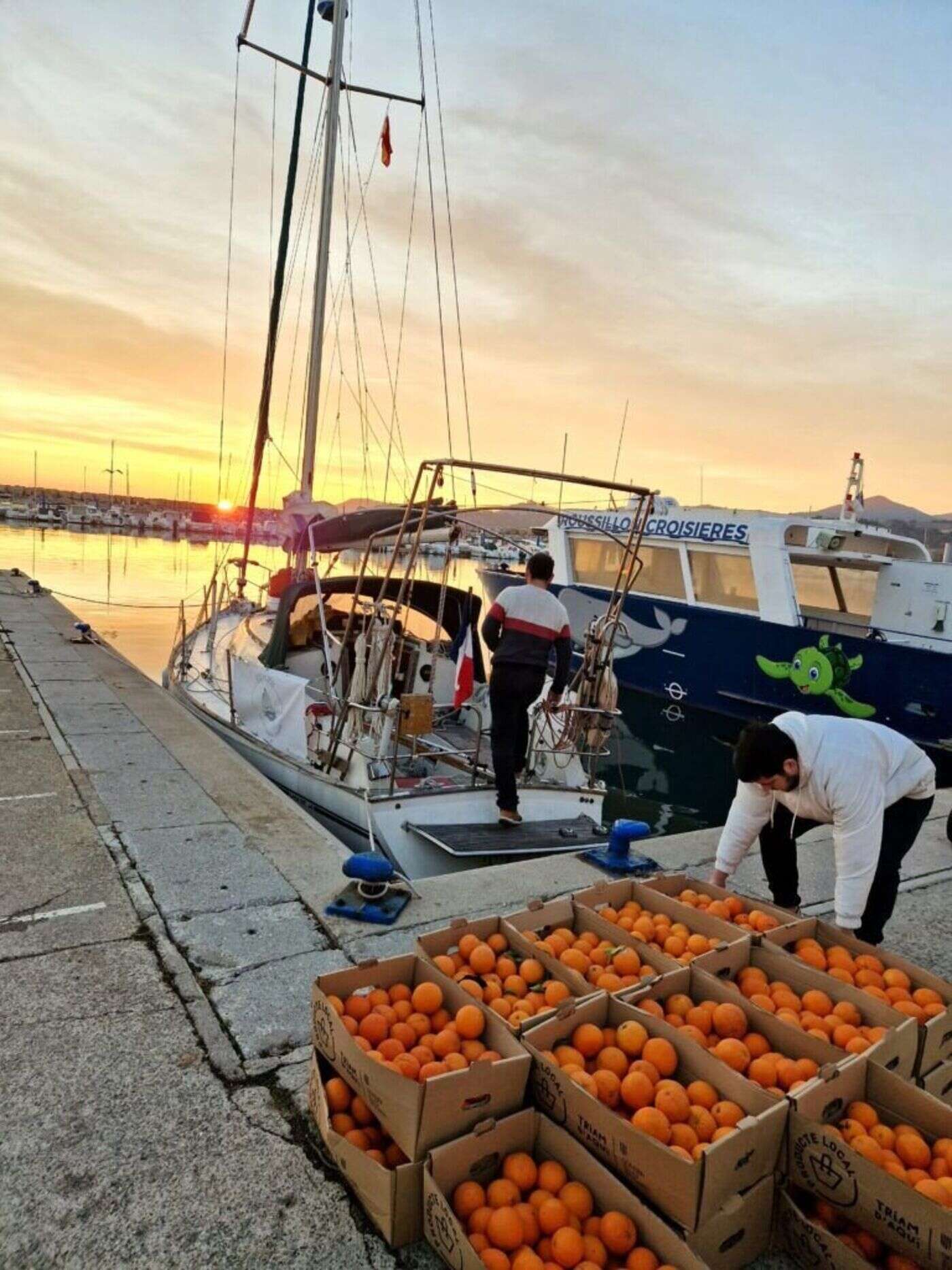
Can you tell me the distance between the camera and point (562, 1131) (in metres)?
2.23

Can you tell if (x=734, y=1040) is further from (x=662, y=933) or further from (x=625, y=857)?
(x=625, y=857)

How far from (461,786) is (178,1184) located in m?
4.05

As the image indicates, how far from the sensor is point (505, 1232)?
2.00 m

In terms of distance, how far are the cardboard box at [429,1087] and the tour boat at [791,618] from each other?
10.9 m

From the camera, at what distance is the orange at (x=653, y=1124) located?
7.07 ft

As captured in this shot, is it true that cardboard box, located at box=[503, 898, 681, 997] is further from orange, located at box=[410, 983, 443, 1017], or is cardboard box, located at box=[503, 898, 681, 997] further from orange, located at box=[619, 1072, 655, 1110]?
orange, located at box=[619, 1072, 655, 1110]

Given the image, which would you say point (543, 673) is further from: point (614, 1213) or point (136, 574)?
point (136, 574)

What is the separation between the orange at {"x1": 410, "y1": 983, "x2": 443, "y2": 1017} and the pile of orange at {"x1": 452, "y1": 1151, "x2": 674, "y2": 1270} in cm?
58

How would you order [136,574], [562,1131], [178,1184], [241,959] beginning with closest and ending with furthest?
1. [562,1131]
2. [178,1184]
3. [241,959]
4. [136,574]

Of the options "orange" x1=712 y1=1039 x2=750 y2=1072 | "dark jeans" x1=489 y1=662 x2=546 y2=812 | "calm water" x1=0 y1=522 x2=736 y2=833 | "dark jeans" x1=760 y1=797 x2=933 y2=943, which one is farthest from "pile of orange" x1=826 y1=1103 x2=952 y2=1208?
"calm water" x1=0 y1=522 x2=736 y2=833

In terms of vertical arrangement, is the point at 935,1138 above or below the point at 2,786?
above

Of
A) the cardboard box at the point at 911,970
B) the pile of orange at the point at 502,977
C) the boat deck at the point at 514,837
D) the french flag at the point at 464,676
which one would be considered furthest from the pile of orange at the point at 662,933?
the french flag at the point at 464,676

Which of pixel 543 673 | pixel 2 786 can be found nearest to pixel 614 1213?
pixel 543 673

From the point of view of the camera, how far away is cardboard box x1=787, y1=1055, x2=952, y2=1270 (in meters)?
1.95
